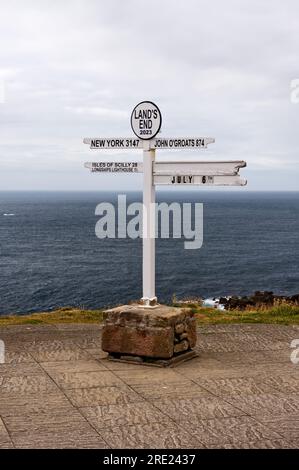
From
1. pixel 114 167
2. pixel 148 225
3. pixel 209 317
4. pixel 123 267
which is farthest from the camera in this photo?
pixel 123 267

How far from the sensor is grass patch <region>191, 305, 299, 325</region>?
38.6ft

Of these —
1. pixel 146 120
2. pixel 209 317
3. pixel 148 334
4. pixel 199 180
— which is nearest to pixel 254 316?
pixel 209 317

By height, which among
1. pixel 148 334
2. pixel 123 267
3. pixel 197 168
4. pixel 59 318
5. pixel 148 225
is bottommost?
pixel 123 267

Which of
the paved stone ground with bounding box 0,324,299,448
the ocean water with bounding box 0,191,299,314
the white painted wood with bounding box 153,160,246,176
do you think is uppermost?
the white painted wood with bounding box 153,160,246,176

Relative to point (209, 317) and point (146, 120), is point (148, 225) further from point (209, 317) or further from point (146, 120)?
point (209, 317)

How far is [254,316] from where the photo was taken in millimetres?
12750

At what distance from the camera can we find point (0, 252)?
243 feet

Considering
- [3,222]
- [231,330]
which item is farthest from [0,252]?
[231,330]

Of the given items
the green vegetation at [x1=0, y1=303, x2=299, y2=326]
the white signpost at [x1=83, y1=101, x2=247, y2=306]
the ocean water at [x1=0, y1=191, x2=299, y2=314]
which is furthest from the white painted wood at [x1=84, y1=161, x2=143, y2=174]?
the ocean water at [x1=0, y1=191, x2=299, y2=314]

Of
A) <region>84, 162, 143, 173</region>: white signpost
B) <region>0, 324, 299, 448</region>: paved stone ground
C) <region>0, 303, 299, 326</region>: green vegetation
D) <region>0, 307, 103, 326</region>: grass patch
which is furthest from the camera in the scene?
<region>0, 303, 299, 326</region>: green vegetation

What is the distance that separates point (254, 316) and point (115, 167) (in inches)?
210

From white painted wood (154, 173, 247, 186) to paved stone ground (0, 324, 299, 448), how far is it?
2.31 m

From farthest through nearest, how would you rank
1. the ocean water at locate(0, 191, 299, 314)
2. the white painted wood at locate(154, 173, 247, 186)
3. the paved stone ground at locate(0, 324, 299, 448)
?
the ocean water at locate(0, 191, 299, 314) < the white painted wood at locate(154, 173, 247, 186) < the paved stone ground at locate(0, 324, 299, 448)

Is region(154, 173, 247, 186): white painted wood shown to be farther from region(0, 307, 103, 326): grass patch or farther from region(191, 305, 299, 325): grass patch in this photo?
region(0, 307, 103, 326): grass patch
